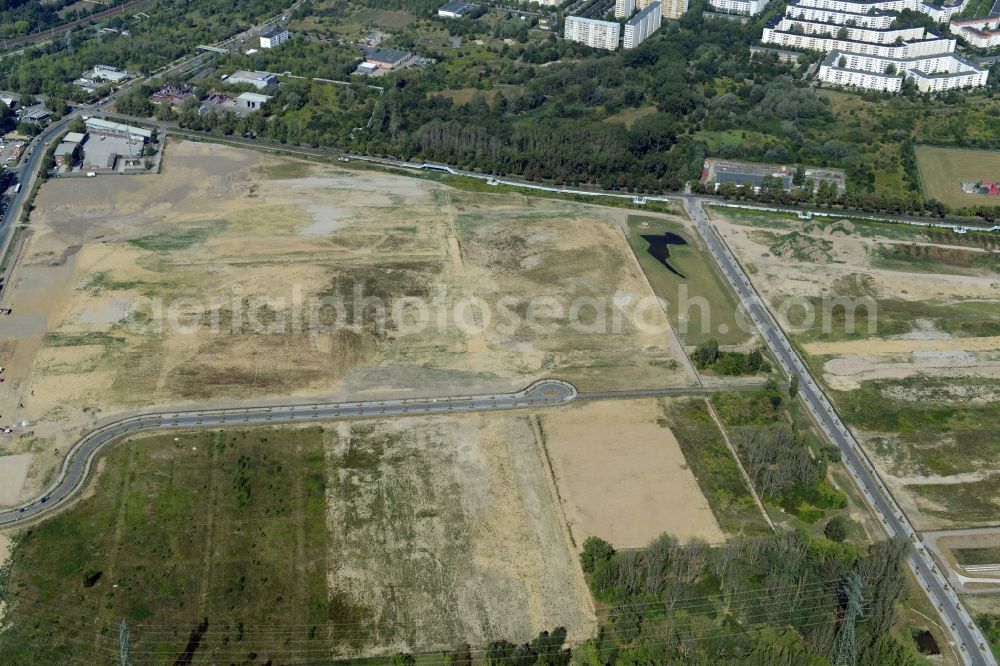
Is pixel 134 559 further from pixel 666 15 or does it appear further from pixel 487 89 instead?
pixel 666 15

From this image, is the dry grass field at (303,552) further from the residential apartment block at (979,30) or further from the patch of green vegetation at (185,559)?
the residential apartment block at (979,30)

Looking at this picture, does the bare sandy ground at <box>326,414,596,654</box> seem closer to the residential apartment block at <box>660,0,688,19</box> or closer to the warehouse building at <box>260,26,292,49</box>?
the warehouse building at <box>260,26,292,49</box>

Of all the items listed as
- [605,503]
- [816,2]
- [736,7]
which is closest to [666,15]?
[736,7]

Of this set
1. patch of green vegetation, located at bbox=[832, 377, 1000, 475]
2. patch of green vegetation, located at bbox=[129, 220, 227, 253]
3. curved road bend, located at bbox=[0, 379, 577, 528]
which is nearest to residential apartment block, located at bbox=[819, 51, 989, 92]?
patch of green vegetation, located at bbox=[832, 377, 1000, 475]

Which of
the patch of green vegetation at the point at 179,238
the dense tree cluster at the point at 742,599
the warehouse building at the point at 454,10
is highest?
the warehouse building at the point at 454,10

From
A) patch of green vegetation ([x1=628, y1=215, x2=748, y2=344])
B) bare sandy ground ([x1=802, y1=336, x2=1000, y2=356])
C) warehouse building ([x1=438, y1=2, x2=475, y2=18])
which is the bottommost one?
bare sandy ground ([x1=802, y1=336, x2=1000, y2=356])

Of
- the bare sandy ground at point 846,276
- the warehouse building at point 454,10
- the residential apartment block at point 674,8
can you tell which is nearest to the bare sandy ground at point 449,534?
the bare sandy ground at point 846,276

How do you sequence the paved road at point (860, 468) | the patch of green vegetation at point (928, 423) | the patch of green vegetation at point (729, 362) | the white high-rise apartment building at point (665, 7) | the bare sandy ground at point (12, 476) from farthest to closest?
1. the white high-rise apartment building at point (665, 7)
2. the patch of green vegetation at point (729, 362)
3. the patch of green vegetation at point (928, 423)
4. the bare sandy ground at point (12, 476)
5. the paved road at point (860, 468)
